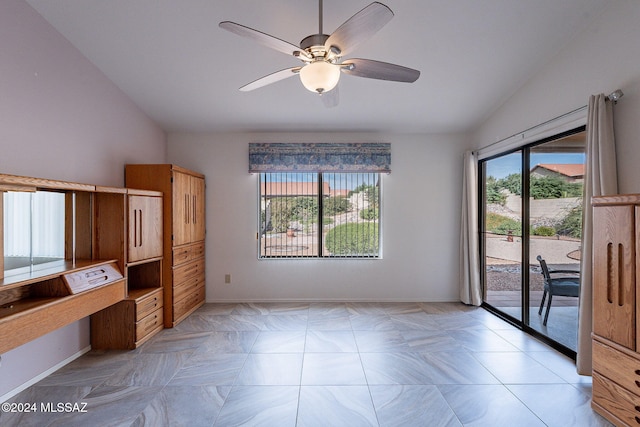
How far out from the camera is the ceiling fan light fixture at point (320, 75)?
170cm

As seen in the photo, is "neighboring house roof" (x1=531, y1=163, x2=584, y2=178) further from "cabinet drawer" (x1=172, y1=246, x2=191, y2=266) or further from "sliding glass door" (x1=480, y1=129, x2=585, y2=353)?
"cabinet drawer" (x1=172, y1=246, x2=191, y2=266)

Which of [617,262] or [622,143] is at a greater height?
[622,143]

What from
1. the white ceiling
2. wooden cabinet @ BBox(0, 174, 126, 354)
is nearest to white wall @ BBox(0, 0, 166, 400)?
the white ceiling

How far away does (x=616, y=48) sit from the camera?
2.17 m

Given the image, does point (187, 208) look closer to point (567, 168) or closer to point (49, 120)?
point (49, 120)

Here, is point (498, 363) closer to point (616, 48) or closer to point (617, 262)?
point (617, 262)

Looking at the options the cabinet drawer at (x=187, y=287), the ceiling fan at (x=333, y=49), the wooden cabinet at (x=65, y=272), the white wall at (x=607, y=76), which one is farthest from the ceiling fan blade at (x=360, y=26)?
the cabinet drawer at (x=187, y=287)

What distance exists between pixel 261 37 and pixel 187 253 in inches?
113

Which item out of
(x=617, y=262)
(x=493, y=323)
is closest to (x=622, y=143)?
(x=617, y=262)

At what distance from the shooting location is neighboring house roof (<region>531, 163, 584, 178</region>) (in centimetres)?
263

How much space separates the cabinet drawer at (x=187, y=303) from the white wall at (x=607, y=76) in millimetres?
4284

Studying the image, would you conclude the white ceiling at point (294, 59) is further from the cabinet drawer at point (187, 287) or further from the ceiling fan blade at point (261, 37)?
the cabinet drawer at point (187, 287)

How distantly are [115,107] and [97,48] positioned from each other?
66 centimetres

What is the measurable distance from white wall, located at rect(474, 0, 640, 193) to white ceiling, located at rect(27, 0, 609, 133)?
0.38 ft
